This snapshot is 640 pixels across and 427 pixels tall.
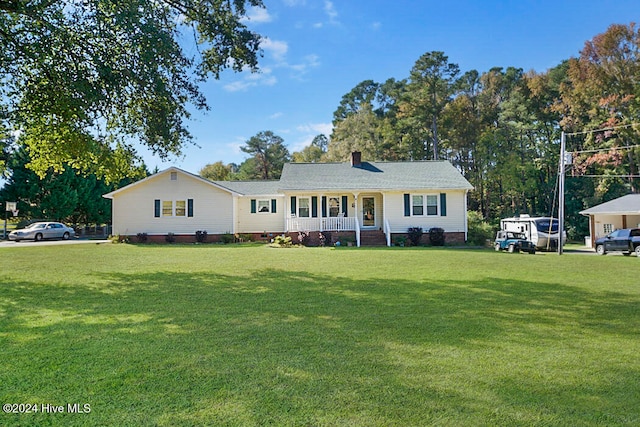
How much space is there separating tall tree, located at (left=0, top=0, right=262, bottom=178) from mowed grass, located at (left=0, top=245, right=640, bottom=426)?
5.01 m

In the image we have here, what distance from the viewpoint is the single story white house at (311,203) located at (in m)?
23.0

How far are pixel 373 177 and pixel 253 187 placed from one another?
8.74 m

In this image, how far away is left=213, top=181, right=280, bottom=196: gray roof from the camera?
26.5 meters

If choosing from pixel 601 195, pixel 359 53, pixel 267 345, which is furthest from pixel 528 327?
pixel 601 195

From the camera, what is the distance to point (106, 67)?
998 cm

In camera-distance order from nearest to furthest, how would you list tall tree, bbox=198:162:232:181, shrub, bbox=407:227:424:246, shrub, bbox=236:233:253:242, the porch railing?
shrub, bbox=407:227:424:246, the porch railing, shrub, bbox=236:233:253:242, tall tree, bbox=198:162:232:181

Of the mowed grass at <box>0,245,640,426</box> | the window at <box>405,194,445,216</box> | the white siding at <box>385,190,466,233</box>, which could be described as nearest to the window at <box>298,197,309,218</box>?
the white siding at <box>385,190,466,233</box>

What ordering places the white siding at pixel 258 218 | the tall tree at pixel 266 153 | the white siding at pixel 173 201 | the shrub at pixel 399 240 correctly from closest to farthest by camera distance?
the shrub at pixel 399 240, the white siding at pixel 173 201, the white siding at pixel 258 218, the tall tree at pixel 266 153

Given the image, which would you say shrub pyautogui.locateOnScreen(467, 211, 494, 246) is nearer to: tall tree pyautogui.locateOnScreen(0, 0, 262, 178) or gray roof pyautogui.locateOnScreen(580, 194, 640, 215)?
gray roof pyautogui.locateOnScreen(580, 194, 640, 215)

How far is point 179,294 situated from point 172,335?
298cm

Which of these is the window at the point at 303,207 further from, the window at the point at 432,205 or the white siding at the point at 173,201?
the window at the point at 432,205

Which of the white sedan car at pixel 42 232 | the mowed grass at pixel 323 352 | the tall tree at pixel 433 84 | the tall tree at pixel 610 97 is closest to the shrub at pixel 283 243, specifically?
the mowed grass at pixel 323 352

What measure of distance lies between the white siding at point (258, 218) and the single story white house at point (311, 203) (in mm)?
66

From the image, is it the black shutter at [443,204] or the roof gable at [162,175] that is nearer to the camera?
the black shutter at [443,204]
